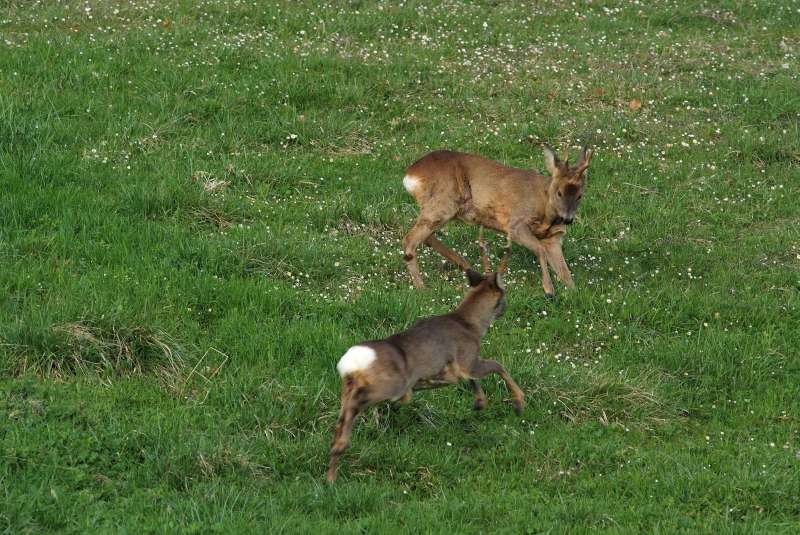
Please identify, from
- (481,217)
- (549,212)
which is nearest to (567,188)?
(549,212)

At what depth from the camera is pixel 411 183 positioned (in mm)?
10141

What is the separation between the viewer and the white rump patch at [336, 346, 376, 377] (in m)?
6.41

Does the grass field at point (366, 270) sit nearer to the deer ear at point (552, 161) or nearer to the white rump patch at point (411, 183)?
the white rump patch at point (411, 183)

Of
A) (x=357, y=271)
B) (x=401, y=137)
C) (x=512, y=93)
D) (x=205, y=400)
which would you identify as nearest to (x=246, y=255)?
(x=357, y=271)

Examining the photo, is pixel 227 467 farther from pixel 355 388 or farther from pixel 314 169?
pixel 314 169

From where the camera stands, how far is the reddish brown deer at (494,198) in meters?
9.91

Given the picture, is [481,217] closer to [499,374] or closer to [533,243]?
[533,243]

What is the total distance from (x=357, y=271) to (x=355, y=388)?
294 centimetres

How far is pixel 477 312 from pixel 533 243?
255 centimetres

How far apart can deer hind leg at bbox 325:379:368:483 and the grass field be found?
0.14 meters

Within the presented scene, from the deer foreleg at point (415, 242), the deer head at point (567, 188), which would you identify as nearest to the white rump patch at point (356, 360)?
the deer foreleg at point (415, 242)

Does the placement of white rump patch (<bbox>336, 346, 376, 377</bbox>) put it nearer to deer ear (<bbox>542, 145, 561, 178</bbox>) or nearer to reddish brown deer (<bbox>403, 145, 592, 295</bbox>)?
reddish brown deer (<bbox>403, 145, 592, 295</bbox>)

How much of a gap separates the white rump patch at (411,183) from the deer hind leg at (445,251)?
449 mm

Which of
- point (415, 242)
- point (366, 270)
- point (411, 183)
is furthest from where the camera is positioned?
point (411, 183)
